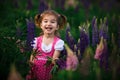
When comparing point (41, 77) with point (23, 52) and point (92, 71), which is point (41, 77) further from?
point (92, 71)

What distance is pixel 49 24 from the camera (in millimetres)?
A: 4547

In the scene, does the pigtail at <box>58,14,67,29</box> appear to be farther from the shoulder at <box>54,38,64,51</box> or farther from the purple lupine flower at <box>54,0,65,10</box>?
the purple lupine flower at <box>54,0,65,10</box>

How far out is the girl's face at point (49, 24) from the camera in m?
4.56

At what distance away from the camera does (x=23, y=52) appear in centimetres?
378

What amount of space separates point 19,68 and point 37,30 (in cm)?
205

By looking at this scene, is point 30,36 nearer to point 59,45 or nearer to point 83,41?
point 59,45

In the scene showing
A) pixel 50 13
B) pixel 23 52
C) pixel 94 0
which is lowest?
pixel 23 52

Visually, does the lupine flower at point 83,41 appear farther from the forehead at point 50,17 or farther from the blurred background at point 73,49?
the forehead at point 50,17

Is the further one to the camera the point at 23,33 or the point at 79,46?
the point at 23,33

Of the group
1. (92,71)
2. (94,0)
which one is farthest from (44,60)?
(94,0)

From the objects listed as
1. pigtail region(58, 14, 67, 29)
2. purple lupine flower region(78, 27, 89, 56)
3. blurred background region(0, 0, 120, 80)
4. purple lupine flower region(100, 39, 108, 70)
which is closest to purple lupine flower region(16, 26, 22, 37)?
blurred background region(0, 0, 120, 80)

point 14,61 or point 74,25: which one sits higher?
point 74,25

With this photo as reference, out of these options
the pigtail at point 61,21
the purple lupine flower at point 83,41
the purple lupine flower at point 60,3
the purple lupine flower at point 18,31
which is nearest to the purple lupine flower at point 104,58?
the purple lupine flower at point 83,41

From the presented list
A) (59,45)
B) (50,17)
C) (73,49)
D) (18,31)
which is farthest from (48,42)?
(73,49)
